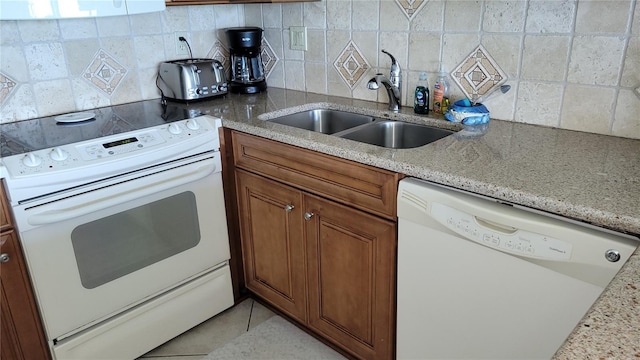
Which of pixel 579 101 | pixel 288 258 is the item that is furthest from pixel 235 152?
pixel 579 101

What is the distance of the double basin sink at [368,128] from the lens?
69.8 inches

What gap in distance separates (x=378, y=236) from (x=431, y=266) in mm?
198

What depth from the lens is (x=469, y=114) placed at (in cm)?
164

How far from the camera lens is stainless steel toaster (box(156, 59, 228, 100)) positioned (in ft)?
6.98

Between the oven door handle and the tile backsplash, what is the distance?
0.68m

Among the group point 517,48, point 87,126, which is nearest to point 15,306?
point 87,126

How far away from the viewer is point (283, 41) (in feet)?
7.73

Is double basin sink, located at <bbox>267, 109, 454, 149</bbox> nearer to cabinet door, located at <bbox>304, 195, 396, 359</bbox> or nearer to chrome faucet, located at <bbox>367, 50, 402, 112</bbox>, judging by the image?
chrome faucet, located at <bbox>367, 50, 402, 112</bbox>

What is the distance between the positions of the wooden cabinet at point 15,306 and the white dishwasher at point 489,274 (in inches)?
45.8

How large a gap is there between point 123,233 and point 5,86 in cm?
79

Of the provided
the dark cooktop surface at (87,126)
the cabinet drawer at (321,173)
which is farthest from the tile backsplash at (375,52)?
the cabinet drawer at (321,173)

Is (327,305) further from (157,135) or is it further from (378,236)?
(157,135)

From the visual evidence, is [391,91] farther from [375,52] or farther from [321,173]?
[321,173]

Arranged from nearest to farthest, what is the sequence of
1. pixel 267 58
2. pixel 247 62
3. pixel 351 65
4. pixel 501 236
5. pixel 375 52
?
pixel 501 236 < pixel 375 52 < pixel 351 65 < pixel 247 62 < pixel 267 58
